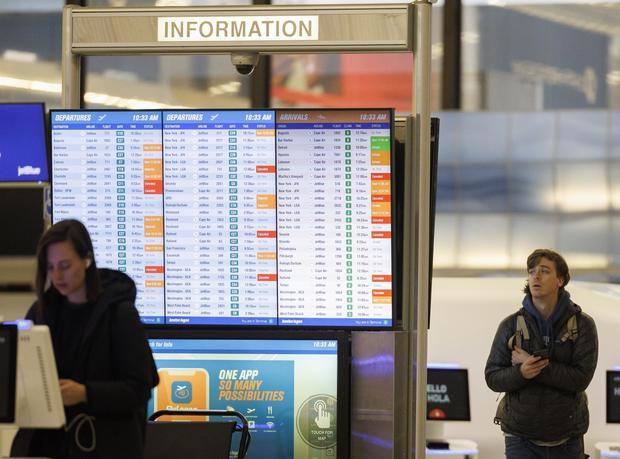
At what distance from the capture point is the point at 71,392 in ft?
9.98

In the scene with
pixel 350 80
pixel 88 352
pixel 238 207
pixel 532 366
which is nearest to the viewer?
pixel 88 352

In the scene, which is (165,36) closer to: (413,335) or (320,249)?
(320,249)

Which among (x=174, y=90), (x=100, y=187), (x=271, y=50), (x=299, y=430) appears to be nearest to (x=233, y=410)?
(x=299, y=430)

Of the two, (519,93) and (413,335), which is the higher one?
(519,93)

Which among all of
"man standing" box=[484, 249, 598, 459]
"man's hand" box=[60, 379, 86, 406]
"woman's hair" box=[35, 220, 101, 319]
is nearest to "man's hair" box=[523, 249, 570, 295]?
"man standing" box=[484, 249, 598, 459]

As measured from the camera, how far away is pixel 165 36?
412 cm

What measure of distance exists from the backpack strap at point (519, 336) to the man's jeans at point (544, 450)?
1.31 feet

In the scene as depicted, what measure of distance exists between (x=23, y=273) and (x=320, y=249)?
16.1 ft

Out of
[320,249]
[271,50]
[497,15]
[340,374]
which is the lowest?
[340,374]

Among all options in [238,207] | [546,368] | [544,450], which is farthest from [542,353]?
[238,207]

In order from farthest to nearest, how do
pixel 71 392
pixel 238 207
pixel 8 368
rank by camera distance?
1. pixel 238 207
2. pixel 71 392
3. pixel 8 368

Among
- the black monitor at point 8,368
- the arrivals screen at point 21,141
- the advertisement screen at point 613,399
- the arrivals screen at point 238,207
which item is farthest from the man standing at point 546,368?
the black monitor at point 8,368

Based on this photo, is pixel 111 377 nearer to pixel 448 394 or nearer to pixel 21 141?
pixel 21 141

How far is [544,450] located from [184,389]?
5.59 ft
